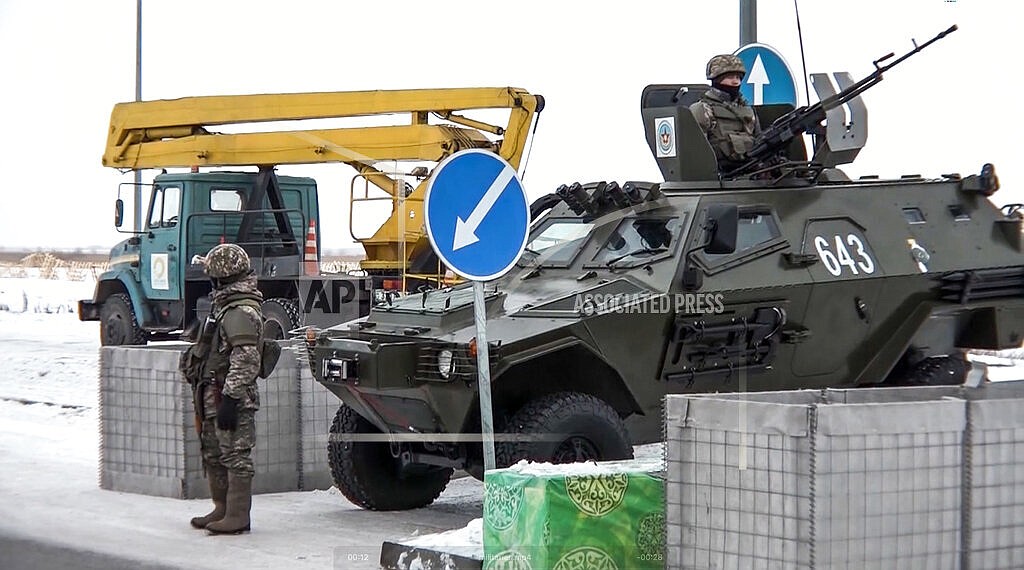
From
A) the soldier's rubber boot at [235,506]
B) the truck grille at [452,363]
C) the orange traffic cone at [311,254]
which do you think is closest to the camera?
the truck grille at [452,363]

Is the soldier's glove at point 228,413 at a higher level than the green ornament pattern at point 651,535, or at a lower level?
higher

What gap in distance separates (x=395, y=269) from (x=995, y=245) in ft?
30.5

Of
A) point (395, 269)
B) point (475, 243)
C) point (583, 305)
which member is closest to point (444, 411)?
point (583, 305)

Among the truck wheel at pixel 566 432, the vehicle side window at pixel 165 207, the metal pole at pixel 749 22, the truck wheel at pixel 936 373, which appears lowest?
the truck wheel at pixel 566 432

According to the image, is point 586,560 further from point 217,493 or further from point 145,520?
point 145,520

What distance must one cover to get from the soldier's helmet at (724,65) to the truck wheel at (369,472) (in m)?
3.54

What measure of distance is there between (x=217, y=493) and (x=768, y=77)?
5632mm

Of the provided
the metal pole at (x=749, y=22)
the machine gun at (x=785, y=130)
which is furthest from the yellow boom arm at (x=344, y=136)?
the machine gun at (x=785, y=130)

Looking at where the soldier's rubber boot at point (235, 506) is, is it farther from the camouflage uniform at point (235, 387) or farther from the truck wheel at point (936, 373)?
the truck wheel at point (936, 373)

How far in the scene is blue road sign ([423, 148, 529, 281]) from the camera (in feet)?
24.7

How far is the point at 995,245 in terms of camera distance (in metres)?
11.3

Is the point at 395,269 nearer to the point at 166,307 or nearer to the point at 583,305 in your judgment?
the point at 166,307

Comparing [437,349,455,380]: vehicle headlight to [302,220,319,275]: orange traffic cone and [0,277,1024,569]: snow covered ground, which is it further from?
[302,220,319,275]: orange traffic cone

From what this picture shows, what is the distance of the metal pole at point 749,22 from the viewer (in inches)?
505
